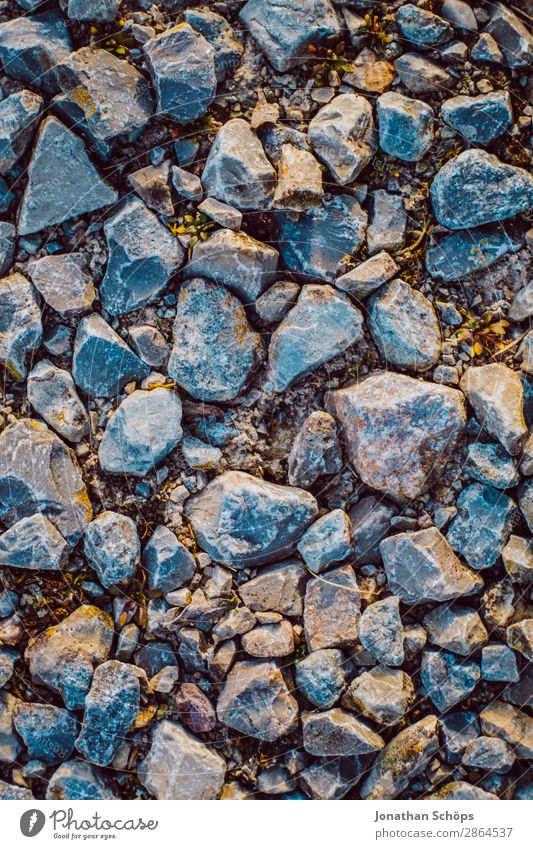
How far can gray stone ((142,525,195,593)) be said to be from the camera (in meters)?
4.19

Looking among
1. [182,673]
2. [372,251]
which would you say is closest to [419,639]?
[182,673]

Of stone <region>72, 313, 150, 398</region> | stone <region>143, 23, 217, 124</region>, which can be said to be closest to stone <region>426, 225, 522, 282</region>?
stone <region>143, 23, 217, 124</region>

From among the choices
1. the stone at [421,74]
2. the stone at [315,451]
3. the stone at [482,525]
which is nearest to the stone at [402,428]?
the stone at [315,451]

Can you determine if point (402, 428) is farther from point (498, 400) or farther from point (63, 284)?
point (63, 284)

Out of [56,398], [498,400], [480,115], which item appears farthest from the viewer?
[56,398]

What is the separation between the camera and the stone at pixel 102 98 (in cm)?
411

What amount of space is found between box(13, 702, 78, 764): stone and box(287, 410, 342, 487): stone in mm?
2136

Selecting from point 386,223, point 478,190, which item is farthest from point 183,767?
point 478,190

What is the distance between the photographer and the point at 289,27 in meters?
4.19

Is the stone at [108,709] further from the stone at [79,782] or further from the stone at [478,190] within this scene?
the stone at [478,190]

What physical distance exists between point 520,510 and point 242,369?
2017mm

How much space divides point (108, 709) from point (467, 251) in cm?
374

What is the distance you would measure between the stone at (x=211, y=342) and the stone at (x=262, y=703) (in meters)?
1.80

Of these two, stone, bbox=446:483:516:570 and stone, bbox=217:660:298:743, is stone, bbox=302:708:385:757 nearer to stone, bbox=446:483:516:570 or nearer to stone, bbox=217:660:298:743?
stone, bbox=217:660:298:743
